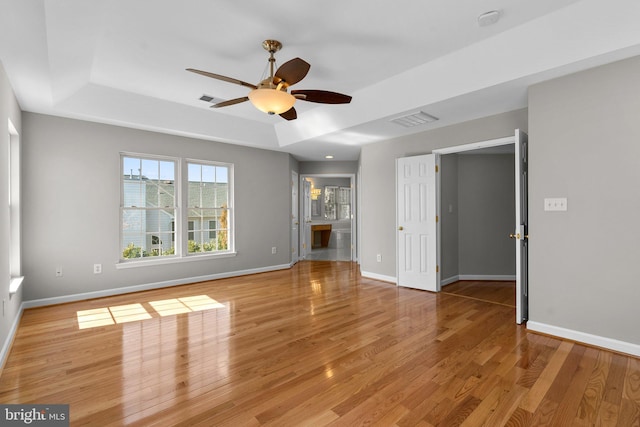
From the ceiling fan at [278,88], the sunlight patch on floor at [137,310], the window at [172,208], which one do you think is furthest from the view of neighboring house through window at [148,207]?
the ceiling fan at [278,88]

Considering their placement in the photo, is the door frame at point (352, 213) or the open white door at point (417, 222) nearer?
the open white door at point (417, 222)

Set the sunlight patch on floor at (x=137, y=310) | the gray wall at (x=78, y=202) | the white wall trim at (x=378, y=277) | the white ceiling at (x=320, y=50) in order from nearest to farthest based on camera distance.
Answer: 1. the white ceiling at (x=320, y=50)
2. the sunlight patch on floor at (x=137, y=310)
3. the gray wall at (x=78, y=202)
4. the white wall trim at (x=378, y=277)

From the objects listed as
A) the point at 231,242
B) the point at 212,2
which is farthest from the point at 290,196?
the point at 212,2

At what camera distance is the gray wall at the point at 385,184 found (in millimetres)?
4594

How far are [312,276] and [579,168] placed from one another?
4306 millimetres

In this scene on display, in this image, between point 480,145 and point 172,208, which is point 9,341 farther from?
point 480,145

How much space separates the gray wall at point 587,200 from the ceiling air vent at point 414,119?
121cm

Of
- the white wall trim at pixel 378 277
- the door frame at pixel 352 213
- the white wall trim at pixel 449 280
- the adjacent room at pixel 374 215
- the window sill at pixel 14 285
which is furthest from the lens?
the door frame at pixel 352 213

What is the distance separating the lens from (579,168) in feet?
9.30

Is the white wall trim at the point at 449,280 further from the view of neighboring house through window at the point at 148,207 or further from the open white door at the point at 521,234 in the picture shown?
the view of neighboring house through window at the point at 148,207

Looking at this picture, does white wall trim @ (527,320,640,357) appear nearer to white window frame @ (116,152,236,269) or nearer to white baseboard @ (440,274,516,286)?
white baseboard @ (440,274,516,286)

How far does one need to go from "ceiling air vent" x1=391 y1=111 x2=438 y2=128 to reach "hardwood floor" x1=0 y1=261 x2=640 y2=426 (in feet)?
8.15

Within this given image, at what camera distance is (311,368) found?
94.0 inches

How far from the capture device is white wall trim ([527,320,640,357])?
255 centimetres
